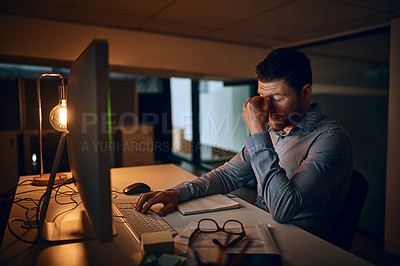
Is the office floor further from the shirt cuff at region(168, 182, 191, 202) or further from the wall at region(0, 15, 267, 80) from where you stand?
the wall at region(0, 15, 267, 80)

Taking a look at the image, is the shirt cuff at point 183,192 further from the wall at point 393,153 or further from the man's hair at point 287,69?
the wall at point 393,153

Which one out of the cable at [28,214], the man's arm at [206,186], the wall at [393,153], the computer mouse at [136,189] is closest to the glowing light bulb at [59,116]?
the cable at [28,214]

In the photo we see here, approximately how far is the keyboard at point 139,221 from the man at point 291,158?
0.13 ft

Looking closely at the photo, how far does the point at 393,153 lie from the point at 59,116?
2.79 m

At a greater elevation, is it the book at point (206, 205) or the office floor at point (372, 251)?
the book at point (206, 205)

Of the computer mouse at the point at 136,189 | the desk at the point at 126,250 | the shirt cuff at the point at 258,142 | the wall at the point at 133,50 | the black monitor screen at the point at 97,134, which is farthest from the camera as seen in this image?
the wall at the point at 133,50

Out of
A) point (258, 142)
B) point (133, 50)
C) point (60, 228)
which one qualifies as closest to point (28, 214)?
point (60, 228)

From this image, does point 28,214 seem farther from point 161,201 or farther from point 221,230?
point 221,230

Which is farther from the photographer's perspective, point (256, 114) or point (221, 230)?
point (256, 114)

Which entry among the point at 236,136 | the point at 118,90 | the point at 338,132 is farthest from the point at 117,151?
the point at 338,132

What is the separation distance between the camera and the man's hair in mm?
1247

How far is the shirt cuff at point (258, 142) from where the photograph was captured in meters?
1.14

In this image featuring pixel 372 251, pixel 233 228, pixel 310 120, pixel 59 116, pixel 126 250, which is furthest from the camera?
pixel 372 251

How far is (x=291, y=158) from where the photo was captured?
52.0 inches
